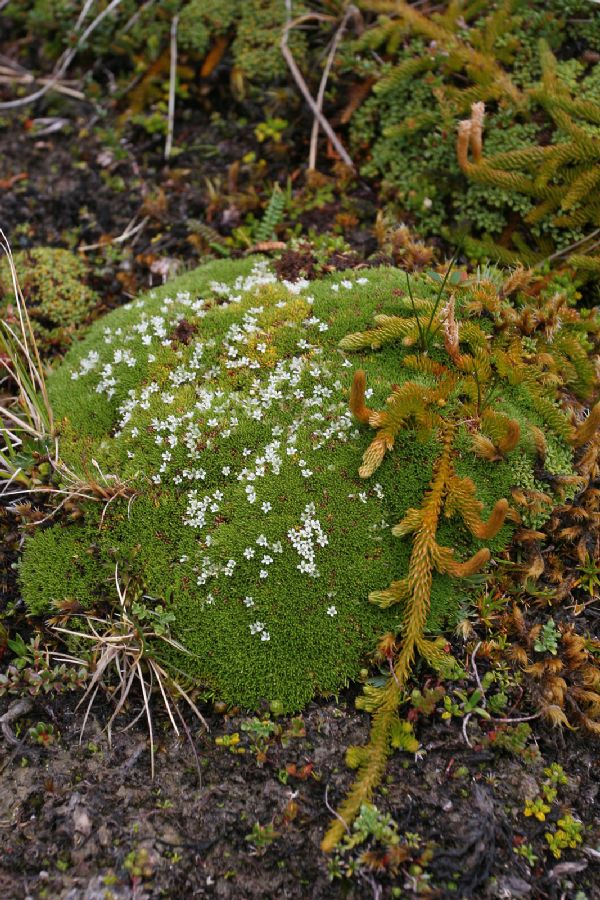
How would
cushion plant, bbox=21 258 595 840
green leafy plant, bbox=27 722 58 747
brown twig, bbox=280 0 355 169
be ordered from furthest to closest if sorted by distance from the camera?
1. brown twig, bbox=280 0 355 169
2. cushion plant, bbox=21 258 595 840
3. green leafy plant, bbox=27 722 58 747

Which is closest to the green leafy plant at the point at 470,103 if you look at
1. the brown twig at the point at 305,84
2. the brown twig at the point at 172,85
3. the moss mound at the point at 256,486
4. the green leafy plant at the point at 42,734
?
the brown twig at the point at 305,84

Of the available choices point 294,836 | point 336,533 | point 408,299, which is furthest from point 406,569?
point 408,299

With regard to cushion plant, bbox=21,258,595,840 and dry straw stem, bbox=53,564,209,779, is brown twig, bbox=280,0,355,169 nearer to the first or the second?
cushion plant, bbox=21,258,595,840

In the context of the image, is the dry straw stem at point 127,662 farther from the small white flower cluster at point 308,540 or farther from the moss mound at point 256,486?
the small white flower cluster at point 308,540

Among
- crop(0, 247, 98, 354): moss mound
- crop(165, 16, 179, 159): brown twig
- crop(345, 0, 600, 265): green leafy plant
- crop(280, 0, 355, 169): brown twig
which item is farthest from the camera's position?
crop(165, 16, 179, 159): brown twig

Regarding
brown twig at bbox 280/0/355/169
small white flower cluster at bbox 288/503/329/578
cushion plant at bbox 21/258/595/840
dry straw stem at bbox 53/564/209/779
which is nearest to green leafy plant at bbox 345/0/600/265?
brown twig at bbox 280/0/355/169

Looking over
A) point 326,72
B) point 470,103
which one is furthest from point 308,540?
point 326,72

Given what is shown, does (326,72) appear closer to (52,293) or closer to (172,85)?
(172,85)

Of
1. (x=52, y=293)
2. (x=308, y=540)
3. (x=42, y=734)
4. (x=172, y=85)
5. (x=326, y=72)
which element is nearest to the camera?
(x=42, y=734)
